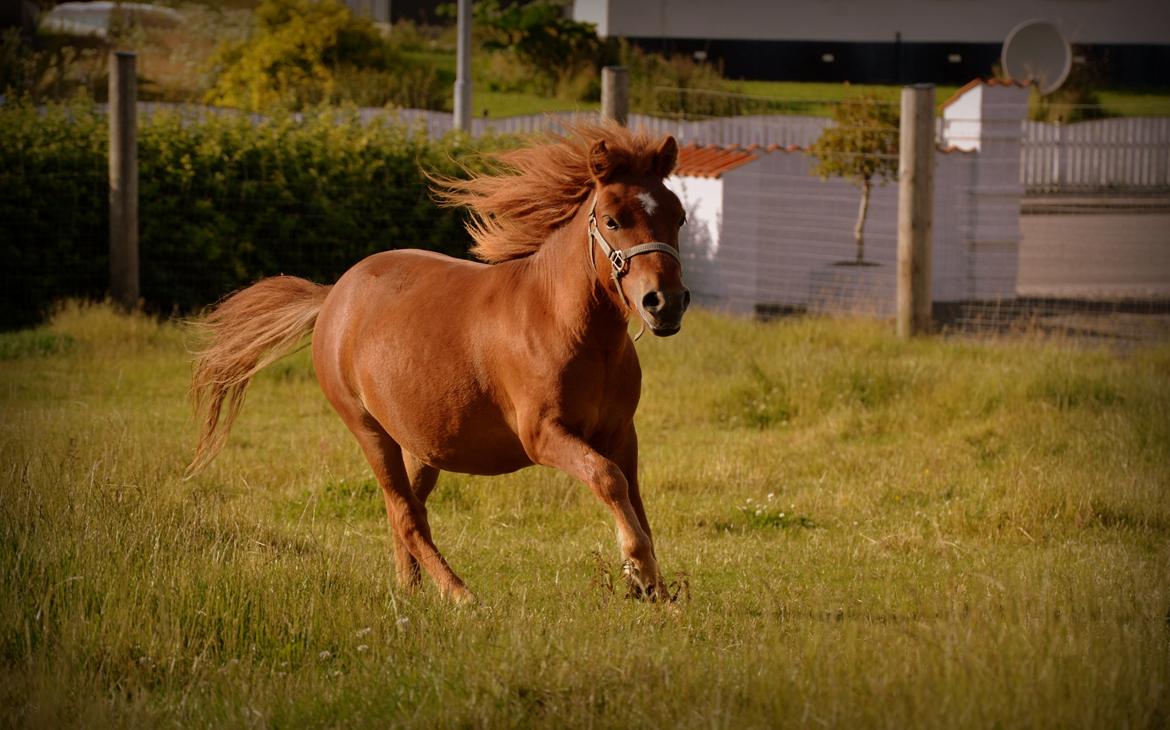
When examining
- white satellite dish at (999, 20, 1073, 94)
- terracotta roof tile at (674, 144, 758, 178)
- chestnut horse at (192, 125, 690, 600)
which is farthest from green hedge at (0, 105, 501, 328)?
white satellite dish at (999, 20, 1073, 94)

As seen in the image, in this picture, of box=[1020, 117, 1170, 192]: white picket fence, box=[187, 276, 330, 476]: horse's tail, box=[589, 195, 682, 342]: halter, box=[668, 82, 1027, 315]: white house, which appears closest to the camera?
box=[589, 195, 682, 342]: halter

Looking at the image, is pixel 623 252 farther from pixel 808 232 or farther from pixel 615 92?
pixel 808 232

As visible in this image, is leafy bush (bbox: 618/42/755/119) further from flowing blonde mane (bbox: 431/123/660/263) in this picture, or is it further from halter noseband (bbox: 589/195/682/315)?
halter noseband (bbox: 589/195/682/315)

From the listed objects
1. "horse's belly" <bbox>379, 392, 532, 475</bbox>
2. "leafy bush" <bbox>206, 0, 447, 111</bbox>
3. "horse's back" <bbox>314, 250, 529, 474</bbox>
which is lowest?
"horse's belly" <bbox>379, 392, 532, 475</bbox>

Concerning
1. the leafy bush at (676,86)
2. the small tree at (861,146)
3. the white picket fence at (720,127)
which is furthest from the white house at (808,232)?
the leafy bush at (676,86)

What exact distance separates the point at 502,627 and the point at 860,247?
42.5 feet

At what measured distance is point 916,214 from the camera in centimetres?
1341

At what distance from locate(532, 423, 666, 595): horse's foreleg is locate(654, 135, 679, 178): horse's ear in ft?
3.65

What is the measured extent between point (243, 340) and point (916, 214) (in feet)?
25.1

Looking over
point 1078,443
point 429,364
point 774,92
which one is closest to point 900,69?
point 774,92

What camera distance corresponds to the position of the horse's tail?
7559mm

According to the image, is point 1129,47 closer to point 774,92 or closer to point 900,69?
point 900,69

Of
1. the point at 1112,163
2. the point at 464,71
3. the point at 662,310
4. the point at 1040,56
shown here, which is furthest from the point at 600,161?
the point at 1040,56

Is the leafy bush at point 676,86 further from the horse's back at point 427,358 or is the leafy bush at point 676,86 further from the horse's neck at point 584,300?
the horse's neck at point 584,300
